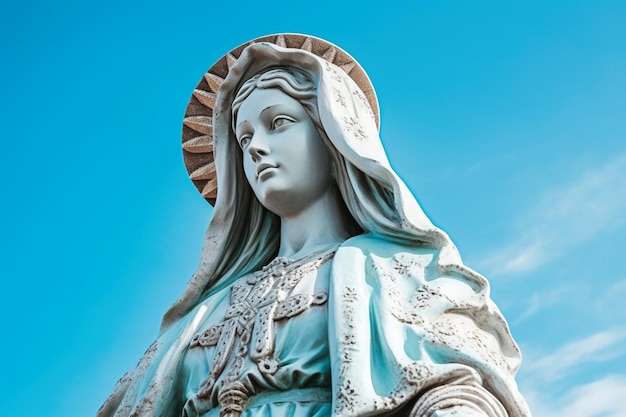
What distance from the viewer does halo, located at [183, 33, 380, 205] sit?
8352mm

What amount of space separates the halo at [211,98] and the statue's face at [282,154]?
1.19 meters

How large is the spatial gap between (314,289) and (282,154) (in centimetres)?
113

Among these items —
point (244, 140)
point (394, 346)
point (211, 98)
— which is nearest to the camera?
point (394, 346)

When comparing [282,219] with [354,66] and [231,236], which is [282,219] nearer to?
[231,236]

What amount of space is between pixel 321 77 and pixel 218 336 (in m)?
1.97

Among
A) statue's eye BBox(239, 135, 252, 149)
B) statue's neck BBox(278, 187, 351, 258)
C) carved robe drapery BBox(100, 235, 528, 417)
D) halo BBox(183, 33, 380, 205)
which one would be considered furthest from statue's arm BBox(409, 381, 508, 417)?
halo BBox(183, 33, 380, 205)

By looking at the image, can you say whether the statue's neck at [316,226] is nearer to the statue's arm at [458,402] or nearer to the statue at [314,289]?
the statue at [314,289]

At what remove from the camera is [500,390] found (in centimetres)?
535

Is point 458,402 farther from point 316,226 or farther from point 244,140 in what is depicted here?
point 244,140

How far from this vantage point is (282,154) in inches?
274

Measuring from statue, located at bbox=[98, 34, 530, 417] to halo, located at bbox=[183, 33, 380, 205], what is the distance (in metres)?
0.03

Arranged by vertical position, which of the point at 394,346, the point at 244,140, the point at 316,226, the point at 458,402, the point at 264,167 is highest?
the point at 244,140

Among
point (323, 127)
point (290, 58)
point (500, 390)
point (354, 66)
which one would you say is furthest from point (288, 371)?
point (354, 66)

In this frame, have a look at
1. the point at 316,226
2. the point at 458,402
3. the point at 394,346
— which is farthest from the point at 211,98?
the point at 458,402
